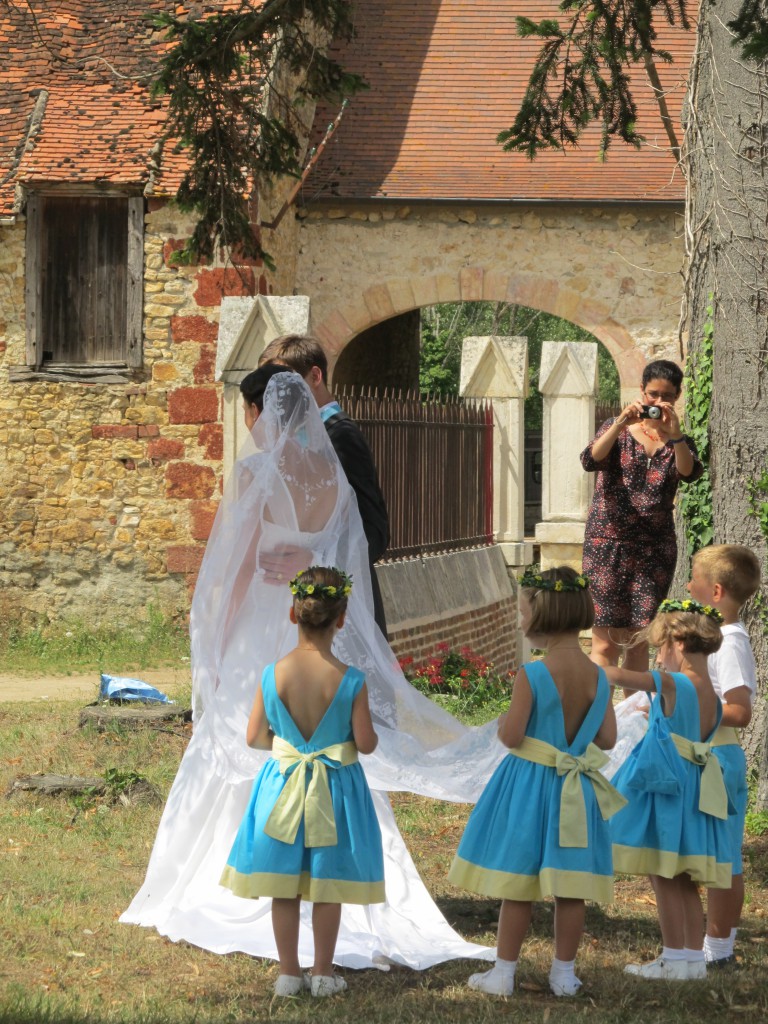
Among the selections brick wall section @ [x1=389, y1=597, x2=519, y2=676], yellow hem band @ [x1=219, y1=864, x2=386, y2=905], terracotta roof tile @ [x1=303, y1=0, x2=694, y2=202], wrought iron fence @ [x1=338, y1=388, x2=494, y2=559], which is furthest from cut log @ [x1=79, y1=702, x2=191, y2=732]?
terracotta roof tile @ [x1=303, y1=0, x2=694, y2=202]

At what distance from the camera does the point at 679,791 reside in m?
4.31

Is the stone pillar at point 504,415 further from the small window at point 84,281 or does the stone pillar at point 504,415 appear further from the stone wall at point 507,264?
the small window at point 84,281

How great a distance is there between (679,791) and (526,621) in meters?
0.73

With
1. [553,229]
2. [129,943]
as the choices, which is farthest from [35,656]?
[129,943]

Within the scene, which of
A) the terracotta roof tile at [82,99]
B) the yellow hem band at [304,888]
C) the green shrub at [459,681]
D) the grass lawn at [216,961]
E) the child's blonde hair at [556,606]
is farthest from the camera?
the terracotta roof tile at [82,99]

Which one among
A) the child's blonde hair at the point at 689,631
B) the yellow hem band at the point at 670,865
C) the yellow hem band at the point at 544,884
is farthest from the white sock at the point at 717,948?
the child's blonde hair at the point at 689,631

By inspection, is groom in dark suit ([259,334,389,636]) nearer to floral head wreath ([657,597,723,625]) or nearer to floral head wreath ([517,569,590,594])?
floral head wreath ([517,569,590,594])

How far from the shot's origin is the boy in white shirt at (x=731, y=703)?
445cm

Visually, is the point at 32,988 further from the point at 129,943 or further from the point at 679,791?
the point at 679,791

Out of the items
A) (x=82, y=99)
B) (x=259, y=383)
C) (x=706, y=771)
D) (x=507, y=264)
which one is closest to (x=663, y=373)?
(x=259, y=383)

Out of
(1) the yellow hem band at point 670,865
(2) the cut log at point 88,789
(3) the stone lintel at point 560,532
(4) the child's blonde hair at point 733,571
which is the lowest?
(2) the cut log at point 88,789

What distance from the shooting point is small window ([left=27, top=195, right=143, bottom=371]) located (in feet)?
42.9

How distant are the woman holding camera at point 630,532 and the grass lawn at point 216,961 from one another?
3.48 ft

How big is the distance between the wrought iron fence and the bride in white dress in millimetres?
5185
